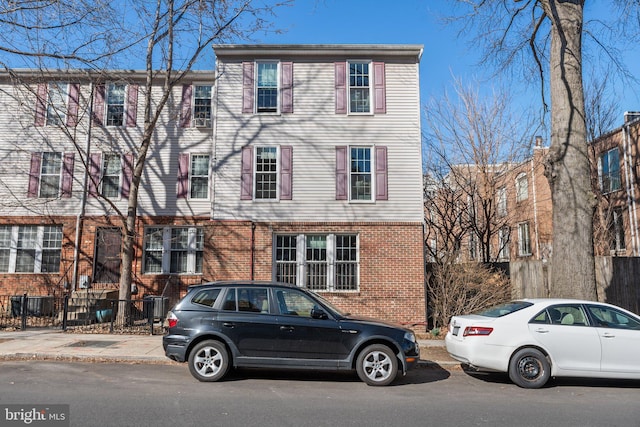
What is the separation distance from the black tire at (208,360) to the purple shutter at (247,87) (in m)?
9.88

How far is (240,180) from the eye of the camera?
49.2ft

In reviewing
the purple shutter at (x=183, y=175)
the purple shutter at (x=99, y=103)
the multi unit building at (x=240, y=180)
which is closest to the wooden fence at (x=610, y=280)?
the multi unit building at (x=240, y=180)

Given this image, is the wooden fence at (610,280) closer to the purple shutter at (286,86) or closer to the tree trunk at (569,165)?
the tree trunk at (569,165)

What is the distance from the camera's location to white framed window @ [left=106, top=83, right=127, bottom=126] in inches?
668

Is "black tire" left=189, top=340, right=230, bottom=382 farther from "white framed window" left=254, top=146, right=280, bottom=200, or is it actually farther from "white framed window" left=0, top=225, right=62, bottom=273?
"white framed window" left=0, top=225, right=62, bottom=273

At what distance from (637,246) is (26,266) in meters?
24.7

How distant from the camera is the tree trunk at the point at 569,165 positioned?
31.2 feet

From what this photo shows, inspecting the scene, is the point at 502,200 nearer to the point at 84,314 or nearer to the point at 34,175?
the point at 84,314

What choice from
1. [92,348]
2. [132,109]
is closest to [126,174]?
[132,109]

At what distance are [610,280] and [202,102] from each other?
15.4 meters

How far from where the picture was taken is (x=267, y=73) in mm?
15570

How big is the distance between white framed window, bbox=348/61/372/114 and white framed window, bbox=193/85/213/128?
218 inches

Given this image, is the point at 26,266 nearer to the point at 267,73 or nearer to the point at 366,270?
the point at 267,73

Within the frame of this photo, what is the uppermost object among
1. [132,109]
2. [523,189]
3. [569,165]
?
[132,109]
